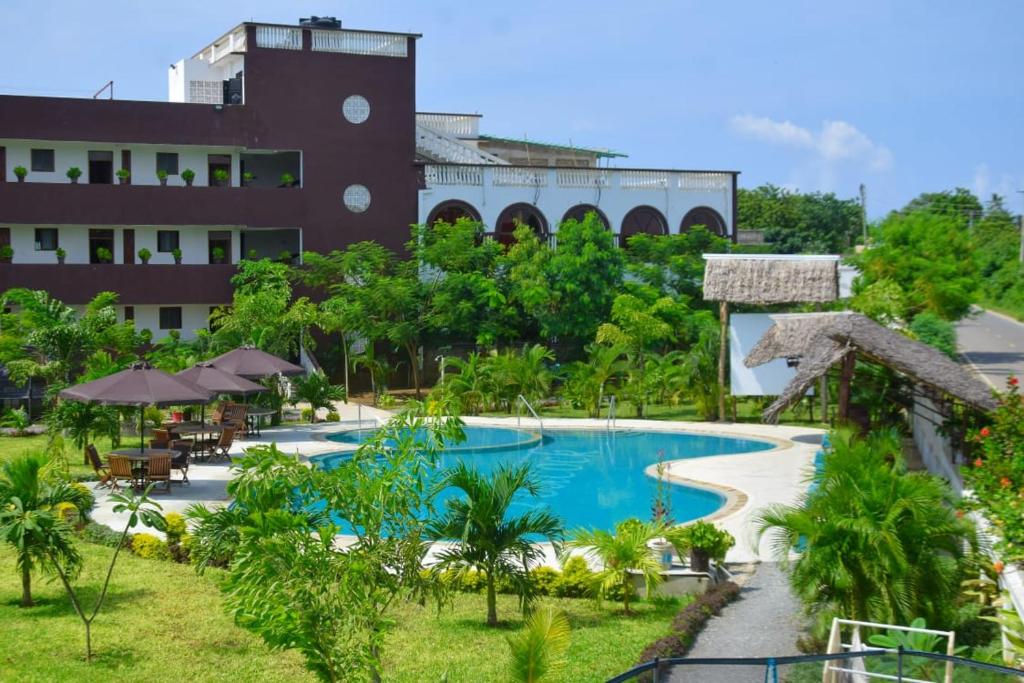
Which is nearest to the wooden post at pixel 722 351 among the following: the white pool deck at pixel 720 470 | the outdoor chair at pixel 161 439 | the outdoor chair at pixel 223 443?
the white pool deck at pixel 720 470

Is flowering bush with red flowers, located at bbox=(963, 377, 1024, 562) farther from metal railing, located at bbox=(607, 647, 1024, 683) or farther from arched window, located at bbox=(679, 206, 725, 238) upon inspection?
arched window, located at bbox=(679, 206, 725, 238)

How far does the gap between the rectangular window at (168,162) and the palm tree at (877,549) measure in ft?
89.5

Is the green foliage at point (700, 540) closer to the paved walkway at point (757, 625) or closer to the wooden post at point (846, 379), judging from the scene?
the paved walkway at point (757, 625)

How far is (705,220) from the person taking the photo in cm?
3972

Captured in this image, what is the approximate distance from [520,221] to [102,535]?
893 inches

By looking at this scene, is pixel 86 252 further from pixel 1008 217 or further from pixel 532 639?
pixel 1008 217

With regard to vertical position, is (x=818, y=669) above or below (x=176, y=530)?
above

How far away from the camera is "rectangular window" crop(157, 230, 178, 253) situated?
3503 centimetres

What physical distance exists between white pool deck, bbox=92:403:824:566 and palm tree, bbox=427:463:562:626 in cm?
229

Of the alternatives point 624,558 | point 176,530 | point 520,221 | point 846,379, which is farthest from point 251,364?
point 520,221

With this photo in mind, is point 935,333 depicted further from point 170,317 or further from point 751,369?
point 170,317

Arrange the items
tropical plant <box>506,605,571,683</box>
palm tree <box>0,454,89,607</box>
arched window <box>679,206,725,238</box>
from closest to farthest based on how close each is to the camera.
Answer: tropical plant <box>506,605,571,683</box> < palm tree <box>0,454,89,607</box> < arched window <box>679,206,725,238</box>

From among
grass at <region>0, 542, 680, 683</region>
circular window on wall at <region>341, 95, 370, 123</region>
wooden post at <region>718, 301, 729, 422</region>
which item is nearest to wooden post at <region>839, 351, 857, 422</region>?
grass at <region>0, 542, 680, 683</region>

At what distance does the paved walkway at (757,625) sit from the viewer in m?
11.2
